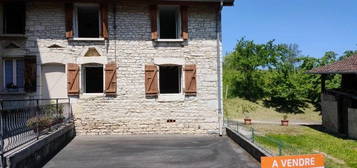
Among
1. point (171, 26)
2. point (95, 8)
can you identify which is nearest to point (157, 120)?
point (171, 26)

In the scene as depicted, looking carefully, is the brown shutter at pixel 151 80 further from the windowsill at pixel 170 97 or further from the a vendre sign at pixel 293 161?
the a vendre sign at pixel 293 161

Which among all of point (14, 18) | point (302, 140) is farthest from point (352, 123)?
point (14, 18)

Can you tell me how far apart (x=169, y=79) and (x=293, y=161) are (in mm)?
10638

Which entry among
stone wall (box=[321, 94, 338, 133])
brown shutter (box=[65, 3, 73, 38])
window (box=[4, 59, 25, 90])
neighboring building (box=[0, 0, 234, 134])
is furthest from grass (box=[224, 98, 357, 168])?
window (box=[4, 59, 25, 90])

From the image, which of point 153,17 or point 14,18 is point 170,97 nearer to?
point 153,17

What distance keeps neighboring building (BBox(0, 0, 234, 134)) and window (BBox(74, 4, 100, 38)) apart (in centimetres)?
23

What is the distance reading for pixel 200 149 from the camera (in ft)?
33.7

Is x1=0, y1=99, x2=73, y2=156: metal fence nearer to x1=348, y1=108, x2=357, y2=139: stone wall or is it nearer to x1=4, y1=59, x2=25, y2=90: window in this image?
x1=4, y1=59, x2=25, y2=90: window

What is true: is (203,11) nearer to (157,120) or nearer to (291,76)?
(157,120)

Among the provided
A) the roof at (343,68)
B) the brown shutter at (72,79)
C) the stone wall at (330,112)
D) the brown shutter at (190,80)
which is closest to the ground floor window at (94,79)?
the brown shutter at (72,79)

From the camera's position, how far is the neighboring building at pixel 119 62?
13.0m

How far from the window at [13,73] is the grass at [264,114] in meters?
15.2

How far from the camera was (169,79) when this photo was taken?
14195mm

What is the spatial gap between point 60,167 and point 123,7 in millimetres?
7481
